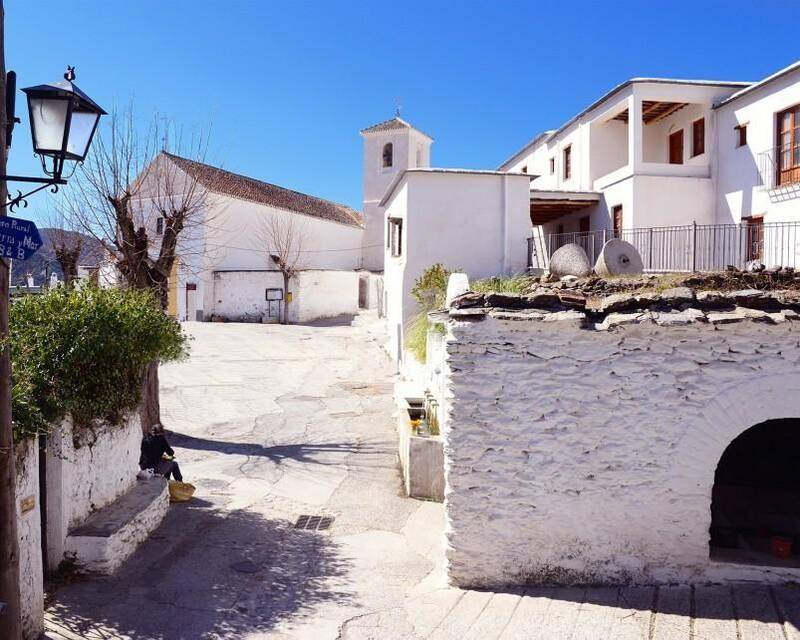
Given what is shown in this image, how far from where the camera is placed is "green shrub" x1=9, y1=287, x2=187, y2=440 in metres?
5.57

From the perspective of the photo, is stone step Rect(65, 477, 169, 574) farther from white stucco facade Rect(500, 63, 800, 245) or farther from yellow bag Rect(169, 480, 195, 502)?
white stucco facade Rect(500, 63, 800, 245)

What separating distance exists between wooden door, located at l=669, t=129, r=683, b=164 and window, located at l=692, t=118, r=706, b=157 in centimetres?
75

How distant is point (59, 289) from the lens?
21.8ft

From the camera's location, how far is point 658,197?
18312 mm

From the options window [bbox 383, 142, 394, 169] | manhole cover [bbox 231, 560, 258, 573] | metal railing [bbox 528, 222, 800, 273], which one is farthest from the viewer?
window [bbox 383, 142, 394, 169]

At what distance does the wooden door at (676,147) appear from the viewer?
20188 millimetres

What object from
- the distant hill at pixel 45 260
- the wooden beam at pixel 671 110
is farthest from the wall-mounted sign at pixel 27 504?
the wooden beam at pixel 671 110

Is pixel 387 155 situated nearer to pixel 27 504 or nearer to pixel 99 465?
pixel 99 465

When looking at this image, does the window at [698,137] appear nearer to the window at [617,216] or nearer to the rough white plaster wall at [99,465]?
the window at [617,216]

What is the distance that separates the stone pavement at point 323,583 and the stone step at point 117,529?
0.57 ft

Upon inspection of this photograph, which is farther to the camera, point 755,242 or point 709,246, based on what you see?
point 709,246

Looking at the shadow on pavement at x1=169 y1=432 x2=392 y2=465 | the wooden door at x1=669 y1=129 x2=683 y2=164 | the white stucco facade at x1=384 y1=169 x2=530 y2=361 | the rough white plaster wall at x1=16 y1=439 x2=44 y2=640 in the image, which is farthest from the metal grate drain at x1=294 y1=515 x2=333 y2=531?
the wooden door at x1=669 y1=129 x2=683 y2=164

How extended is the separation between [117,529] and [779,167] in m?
16.7

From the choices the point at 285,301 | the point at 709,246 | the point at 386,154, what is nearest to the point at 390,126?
the point at 386,154
